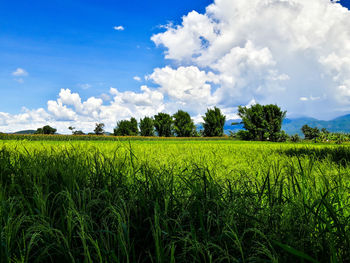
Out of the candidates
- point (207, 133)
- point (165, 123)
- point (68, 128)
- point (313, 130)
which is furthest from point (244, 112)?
point (68, 128)

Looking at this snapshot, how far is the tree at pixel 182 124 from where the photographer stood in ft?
149

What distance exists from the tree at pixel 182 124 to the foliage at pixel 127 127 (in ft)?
37.5

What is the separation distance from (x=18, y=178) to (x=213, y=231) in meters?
2.05

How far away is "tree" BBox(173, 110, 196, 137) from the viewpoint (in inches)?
1784

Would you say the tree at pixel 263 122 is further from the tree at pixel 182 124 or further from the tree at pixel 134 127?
the tree at pixel 134 127

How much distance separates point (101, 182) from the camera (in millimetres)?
2061

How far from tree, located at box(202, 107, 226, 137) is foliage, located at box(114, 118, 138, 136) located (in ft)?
57.7

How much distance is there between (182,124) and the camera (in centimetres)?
4575

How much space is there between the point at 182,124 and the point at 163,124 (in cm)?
413

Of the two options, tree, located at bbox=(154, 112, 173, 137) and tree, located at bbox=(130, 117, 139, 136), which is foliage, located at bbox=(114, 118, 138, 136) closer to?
tree, located at bbox=(130, 117, 139, 136)

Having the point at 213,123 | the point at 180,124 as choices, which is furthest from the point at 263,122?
the point at 180,124

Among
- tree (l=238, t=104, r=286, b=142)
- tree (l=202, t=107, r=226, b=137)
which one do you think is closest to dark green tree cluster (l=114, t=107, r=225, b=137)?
tree (l=202, t=107, r=226, b=137)

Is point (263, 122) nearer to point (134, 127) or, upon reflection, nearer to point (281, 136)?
point (281, 136)

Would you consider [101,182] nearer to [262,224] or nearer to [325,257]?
[262,224]
